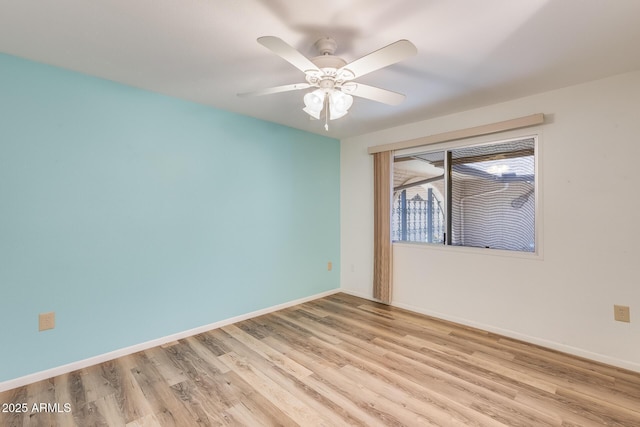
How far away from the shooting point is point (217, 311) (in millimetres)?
3045

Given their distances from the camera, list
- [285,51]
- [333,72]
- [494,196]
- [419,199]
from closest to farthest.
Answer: [285,51] < [333,72] < [494,196] < [419,199]

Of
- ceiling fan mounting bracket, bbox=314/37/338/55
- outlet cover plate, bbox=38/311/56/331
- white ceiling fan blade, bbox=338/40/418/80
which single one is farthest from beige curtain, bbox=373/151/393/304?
outlet cover plate, bbox=38/311/56/331

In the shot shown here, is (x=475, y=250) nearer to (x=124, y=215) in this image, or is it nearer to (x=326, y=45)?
(x=326, y=45)

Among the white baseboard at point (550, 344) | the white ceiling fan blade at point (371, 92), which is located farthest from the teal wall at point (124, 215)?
the white baseboard at point (550, 344)

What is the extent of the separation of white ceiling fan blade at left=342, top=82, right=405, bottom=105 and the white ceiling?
275 millimetres

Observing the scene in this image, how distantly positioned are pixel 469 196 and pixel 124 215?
10.9ft

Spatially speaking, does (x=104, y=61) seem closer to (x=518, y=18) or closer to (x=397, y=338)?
(x=518, y=18)

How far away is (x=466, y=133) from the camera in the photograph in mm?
3006

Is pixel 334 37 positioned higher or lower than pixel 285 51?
higher

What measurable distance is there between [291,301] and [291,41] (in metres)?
2.90

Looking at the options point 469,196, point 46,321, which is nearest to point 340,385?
point 46,321

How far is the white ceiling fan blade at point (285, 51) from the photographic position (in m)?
1.34

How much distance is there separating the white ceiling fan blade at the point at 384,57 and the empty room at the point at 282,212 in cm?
2

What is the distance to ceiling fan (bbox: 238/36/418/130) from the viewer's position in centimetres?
143
